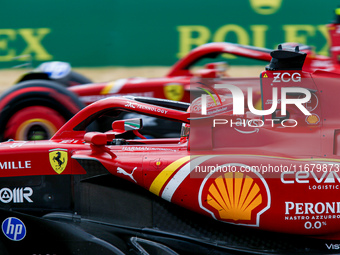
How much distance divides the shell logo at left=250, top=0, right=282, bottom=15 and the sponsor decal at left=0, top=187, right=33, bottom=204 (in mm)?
7166

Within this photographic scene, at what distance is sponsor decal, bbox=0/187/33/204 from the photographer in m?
3.55

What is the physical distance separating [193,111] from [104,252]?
3.66ft

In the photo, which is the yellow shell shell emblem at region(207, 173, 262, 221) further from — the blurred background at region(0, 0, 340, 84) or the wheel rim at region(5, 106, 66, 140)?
the blurred background at region(0, 0, 340, 84)

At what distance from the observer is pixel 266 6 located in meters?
9.75

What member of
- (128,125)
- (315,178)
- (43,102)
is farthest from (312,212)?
(43,102)

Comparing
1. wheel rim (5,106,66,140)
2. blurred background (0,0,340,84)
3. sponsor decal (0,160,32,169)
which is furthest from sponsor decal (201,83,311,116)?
blurred background (0,0,340,84)

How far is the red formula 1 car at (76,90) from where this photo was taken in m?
5.46

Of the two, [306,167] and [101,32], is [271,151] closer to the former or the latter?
[306,167]

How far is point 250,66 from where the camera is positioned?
32.6 ft

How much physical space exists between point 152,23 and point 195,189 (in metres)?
6.89

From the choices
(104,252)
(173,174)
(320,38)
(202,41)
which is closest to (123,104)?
(173,174)

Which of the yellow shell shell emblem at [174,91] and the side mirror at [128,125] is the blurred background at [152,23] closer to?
the yellow shell shell emblem at [174,91]

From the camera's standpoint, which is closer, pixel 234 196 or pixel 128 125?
pixel 234 196

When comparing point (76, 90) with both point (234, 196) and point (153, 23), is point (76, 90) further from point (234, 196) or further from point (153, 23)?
point (153, 23)
